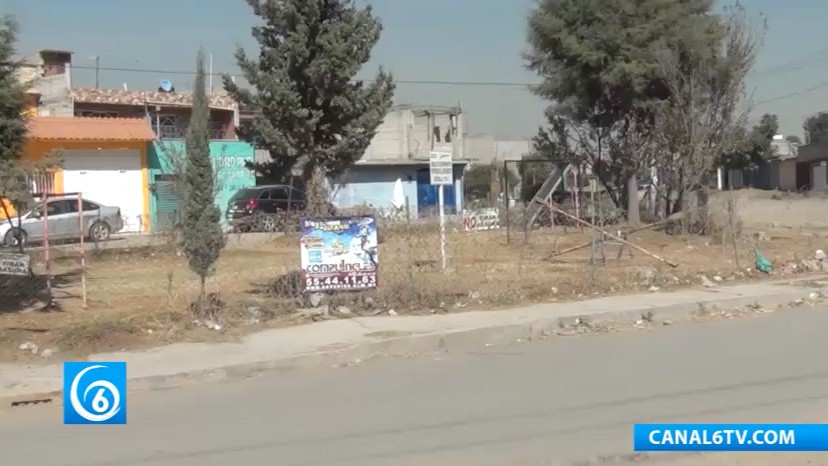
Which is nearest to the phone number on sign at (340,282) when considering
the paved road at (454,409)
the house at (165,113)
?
the paved road at (454,409)

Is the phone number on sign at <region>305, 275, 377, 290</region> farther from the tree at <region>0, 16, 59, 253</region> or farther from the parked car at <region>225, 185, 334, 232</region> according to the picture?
the parked car at <region>225, 185, 334, 232</region>

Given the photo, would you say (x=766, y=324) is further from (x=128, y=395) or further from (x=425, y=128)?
(x=425, y=128)

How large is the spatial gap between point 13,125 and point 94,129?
27.0m

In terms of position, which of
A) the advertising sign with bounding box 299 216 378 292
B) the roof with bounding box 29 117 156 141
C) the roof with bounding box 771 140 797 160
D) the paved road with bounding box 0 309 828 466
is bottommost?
the paved road with bounding box 0 309 828 466

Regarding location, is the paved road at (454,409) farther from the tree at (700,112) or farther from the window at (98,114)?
the window at (98,114)

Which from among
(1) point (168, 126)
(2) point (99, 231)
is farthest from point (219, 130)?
(2) point (99, 231)

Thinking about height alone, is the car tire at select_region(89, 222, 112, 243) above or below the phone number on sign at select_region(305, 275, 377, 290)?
above

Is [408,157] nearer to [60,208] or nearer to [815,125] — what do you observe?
[60,208]

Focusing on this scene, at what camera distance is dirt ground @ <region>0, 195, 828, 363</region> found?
1216cm

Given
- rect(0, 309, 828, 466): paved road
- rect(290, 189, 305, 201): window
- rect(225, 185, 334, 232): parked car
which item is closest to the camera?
rect(0, 309, 828, 466): paved road

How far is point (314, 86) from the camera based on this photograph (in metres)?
29.4

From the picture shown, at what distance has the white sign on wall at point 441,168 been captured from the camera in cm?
1705

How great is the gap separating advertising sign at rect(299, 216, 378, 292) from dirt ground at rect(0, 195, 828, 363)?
0.79 feet

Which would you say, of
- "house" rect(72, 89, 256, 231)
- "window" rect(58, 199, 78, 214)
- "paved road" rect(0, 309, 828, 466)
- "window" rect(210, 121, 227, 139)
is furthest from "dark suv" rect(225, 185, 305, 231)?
"paved road" rect(0, 309, 828, 466)
